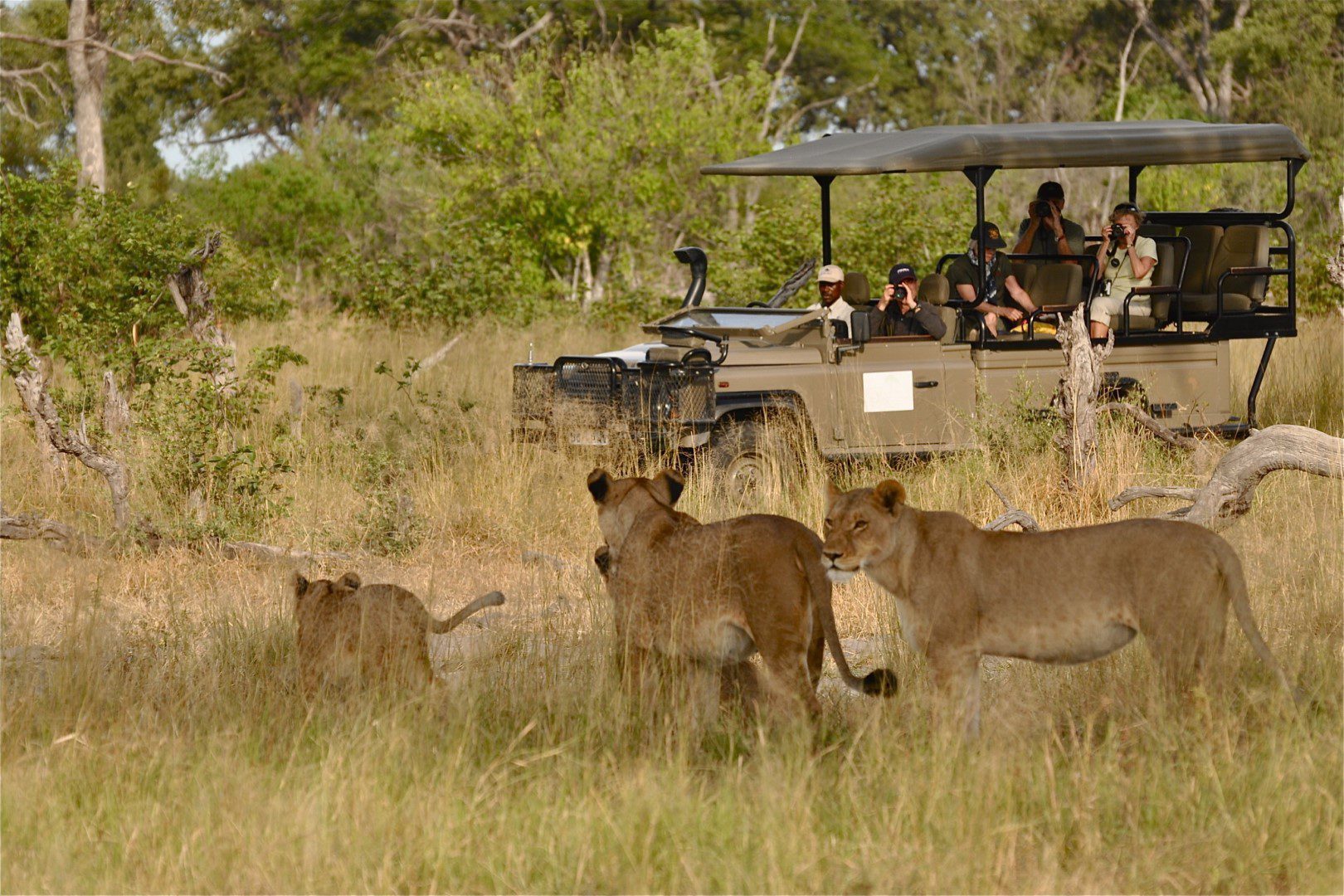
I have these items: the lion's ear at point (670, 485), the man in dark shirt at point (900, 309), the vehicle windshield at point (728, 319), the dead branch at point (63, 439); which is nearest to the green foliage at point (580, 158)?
the vehicle windshield at point (728, 319)

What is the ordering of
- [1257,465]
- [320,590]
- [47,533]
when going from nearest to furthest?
[320,590]
[1257,465]
[47,533]

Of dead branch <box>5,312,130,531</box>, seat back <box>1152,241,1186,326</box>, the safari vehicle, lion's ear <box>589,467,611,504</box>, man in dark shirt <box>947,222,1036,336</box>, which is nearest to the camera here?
lion's ear <box>589,467,611,504</box>

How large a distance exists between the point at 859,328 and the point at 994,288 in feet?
4.44

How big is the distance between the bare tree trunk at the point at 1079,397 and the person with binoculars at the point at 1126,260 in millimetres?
1095

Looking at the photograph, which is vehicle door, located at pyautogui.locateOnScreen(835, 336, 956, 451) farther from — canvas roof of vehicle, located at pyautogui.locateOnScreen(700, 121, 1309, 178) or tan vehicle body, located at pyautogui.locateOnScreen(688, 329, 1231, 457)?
canvas roof of vehicle, located at pyautogui.locateOnScreen(700, 121, 1309, 178)

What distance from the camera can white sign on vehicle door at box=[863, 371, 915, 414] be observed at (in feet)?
29.4

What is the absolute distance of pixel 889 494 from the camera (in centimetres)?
433

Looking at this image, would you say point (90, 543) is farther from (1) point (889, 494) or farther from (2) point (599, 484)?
(1) point (889, 494)

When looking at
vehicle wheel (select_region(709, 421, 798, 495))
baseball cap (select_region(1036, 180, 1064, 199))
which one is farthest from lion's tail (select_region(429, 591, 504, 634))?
baseball cap (select_region(1036, 180, 1064, 199))

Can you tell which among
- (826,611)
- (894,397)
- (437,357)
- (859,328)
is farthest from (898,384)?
(437,357)

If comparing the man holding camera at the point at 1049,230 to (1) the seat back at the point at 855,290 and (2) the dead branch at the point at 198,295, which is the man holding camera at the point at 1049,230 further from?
(2) the dead branch at the point at 198,295

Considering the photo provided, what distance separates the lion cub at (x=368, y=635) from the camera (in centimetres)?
508

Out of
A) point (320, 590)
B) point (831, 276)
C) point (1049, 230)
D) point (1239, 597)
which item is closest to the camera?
point (1239, 597)

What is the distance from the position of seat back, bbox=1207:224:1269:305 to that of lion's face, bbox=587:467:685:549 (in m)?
6.13
